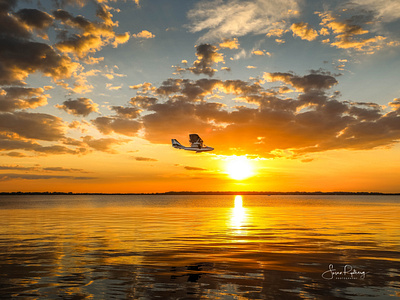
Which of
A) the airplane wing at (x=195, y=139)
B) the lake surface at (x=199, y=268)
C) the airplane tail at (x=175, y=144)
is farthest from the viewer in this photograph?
the airplane tail at (x=175, y=144)

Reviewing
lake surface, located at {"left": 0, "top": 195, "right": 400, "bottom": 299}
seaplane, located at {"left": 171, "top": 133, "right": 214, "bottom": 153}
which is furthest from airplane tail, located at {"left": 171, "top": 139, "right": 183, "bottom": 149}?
lake surface, located at {"left": 0, "top": 195, "right": 400, "bottom": 299}

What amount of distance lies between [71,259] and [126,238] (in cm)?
1297

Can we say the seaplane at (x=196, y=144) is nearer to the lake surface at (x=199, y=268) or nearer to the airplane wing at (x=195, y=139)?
the airplane wing at (x=195, y=139)

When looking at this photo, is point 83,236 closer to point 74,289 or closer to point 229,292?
point 74,289

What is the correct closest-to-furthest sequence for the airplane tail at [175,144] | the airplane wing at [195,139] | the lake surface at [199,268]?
the lake surface at [199,268]
the airplane wing at [195,139]
the airplane tail at [175,144]

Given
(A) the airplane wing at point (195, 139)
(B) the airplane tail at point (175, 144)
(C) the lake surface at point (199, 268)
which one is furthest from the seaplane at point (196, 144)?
(C) the lake surface at point (199, 268)

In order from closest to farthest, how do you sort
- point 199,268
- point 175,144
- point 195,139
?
point 199,268 < point 195,139 < point 175,144

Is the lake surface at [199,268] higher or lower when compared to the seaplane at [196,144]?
lower

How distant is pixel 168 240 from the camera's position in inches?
1474

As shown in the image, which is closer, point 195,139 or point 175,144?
point 195,139

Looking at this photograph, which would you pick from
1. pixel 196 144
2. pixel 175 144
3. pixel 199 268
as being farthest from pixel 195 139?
pixel 199 268

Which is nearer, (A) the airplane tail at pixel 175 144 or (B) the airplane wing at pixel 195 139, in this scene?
(B) the airplane wing at pixel 195 139

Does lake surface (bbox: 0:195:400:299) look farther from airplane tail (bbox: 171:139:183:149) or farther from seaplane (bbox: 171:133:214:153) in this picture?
airplane tail (bbox: 171:139:183:149)

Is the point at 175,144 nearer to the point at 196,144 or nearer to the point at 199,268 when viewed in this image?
the point at 196,144
